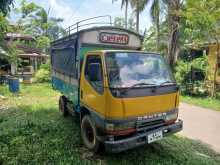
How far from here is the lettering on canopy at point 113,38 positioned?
577 centimetres

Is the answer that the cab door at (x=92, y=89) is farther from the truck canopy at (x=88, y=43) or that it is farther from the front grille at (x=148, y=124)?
the front grille at (x=148, y=124)

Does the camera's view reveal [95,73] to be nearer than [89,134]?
Yes

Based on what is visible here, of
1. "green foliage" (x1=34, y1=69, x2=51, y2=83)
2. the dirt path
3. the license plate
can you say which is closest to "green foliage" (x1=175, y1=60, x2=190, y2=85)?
the dirt path

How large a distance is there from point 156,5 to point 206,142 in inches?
652

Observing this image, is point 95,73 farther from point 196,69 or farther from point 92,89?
point 196,69

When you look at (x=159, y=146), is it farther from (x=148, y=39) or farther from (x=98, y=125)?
(x=148, y=39)

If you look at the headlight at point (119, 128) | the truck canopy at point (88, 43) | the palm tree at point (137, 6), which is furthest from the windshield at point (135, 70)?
the palm tree at point (137, 6)

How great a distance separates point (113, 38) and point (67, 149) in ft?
10.1

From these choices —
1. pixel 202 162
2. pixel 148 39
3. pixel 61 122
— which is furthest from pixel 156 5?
pixel 202 162

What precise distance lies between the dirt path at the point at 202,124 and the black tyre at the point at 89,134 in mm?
3248

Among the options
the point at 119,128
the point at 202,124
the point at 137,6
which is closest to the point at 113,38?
the point at 119,128

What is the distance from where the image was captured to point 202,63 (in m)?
13.7

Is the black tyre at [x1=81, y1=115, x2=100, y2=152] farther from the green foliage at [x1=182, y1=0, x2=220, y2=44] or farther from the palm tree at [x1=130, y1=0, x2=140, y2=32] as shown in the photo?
the palm tree at [x1=130, y1=0, x2=140, y2=32]

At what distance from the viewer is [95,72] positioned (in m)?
4.49
